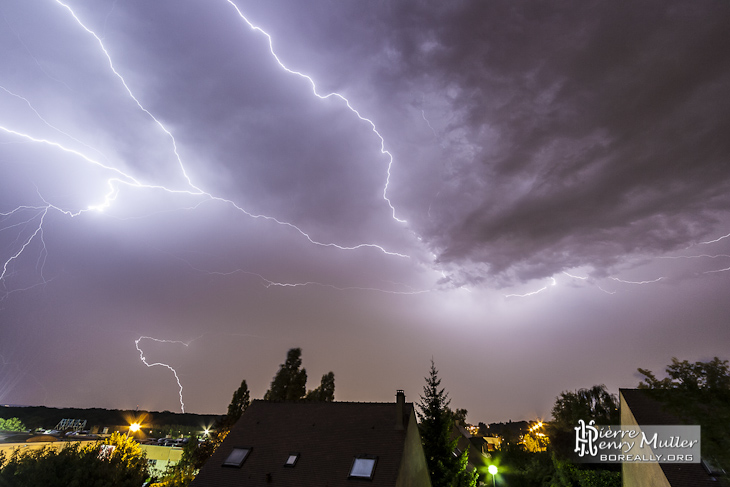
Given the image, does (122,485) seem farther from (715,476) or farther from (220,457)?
(715,476)

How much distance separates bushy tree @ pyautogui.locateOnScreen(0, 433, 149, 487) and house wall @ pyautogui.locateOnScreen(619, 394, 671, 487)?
71.7ft

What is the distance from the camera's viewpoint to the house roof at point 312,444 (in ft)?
46.8

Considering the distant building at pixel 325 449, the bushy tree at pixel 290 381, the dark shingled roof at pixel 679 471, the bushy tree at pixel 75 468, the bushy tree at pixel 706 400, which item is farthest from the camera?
the bushy tree at pixel 290 381

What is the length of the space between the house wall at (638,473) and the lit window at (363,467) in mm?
11640

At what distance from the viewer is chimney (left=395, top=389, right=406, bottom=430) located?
16.0 meters

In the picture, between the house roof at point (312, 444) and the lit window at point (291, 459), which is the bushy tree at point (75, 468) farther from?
the lit window at point (291, 459)

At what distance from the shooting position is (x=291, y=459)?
50.4 feet

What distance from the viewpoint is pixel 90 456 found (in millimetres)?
12469

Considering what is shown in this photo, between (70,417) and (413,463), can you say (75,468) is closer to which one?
(413,463)

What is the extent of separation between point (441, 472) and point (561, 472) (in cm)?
692

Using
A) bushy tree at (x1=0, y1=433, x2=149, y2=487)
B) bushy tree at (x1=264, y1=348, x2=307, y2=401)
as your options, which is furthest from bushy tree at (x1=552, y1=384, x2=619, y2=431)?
bushy tree at (x1=0, y1=433, x2=149, y2=487)

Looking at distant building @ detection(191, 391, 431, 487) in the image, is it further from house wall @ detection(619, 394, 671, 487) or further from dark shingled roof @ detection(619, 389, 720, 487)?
dark shingled roof @ detection(619, 389, 720, 487)

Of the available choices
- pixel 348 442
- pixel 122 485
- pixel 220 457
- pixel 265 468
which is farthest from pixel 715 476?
pixel 122 485

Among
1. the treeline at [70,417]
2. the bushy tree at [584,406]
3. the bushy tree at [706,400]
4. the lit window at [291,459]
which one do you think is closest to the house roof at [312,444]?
the lit window at [291,459]
